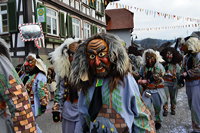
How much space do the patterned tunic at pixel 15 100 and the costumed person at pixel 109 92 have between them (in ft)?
1.88

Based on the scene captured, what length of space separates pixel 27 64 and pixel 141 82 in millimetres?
2613

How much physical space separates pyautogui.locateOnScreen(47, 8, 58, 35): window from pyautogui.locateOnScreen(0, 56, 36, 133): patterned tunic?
977 centimetres

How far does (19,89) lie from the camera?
155 cm

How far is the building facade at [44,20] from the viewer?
31.3 ft

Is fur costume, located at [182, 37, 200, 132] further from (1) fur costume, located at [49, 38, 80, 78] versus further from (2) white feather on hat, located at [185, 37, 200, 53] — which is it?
(1) fur costume, located at [49, 38, 80, 78]

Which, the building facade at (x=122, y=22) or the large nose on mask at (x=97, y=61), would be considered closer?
the large nose on mask at (x=97, y=61)

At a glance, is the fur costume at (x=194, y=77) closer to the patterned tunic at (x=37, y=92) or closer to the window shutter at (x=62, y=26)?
the patterned tunic at (x=37, y=92)

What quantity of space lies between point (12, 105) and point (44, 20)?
28.3ft

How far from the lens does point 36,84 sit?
3910 millimetres

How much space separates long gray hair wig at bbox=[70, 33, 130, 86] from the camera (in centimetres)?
182

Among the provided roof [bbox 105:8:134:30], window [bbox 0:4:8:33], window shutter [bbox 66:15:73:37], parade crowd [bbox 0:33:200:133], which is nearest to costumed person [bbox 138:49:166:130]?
parade crowd [bbox 0:33:200:133]

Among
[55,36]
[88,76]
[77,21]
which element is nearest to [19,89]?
[88,76]

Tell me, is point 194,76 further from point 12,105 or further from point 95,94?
point 12,105

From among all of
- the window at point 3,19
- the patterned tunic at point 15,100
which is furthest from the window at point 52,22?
the patterned tunic at point 15,100
